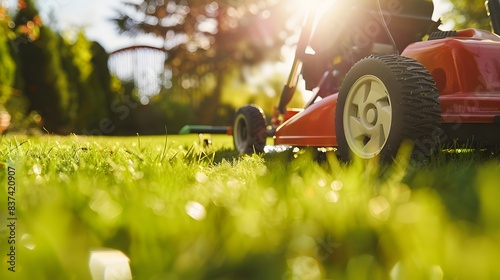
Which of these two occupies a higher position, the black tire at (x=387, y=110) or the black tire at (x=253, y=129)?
the black tire at (x=387, y=110)

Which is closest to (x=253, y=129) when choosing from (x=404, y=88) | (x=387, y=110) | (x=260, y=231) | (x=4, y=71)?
(x=387, y=110)

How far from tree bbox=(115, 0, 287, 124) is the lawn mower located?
47.8 ft

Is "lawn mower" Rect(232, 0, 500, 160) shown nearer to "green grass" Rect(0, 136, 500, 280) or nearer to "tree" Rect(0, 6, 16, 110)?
"green grass" Rect(0, 136, 500, 280)

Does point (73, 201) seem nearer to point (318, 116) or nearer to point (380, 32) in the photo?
point (318, 116)

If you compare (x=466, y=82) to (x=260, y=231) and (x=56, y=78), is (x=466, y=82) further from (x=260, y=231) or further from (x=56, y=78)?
(x=56, y=78)

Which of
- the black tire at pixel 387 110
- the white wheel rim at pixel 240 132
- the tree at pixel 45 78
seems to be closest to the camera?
the black tire at pixel 387 110

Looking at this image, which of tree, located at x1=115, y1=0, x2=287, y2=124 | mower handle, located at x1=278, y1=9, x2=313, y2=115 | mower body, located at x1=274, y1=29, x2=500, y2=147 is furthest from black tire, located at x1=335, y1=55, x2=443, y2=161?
tree, located at x1=115, y1=0, x2=287, y2=124

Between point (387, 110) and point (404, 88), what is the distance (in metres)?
0.21

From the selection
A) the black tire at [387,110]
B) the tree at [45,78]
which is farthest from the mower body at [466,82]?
the tree at [45,78]

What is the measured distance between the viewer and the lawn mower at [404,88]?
2203mm

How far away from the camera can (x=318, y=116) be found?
3182mm

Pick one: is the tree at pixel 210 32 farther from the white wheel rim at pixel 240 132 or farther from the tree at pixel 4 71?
the white wheel rim at pixel 240 132

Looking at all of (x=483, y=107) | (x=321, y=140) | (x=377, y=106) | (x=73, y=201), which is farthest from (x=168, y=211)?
(x=321, y=140)

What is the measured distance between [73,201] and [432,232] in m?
0.79
